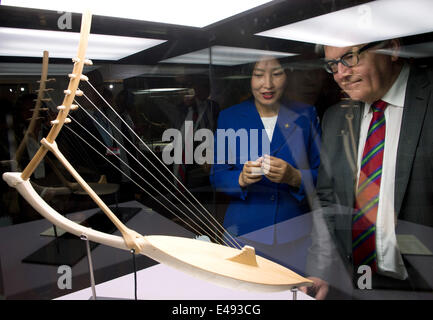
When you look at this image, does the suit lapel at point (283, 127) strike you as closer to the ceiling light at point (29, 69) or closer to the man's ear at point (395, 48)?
the man's ear at point (395, 48)

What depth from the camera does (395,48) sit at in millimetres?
1076

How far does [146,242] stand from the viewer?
0.94 m

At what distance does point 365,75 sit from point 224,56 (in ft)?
1.72

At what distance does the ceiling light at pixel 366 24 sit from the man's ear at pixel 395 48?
2 centimetres

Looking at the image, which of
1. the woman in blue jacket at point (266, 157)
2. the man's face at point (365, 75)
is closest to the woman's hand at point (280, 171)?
the woman in blue jacket at point (266, 157)

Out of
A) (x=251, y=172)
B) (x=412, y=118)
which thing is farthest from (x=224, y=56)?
(x=412, y=118)

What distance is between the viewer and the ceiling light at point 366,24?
1.04 meters

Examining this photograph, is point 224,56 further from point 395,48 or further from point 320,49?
point 395,48

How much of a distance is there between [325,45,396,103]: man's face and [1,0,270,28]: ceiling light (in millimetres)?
365

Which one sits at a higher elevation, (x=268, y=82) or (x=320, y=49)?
(x=320, y=49)

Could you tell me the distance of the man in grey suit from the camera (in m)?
1.09

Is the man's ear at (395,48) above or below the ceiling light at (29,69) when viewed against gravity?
above

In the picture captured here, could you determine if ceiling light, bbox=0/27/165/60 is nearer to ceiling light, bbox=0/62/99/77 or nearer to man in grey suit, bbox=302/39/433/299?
ceiling light, bbox=0/62/99/77

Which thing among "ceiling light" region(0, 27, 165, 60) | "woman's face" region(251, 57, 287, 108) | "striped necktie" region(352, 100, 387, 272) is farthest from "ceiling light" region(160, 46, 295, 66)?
"striped necktie" region(352, 100, 387, 272)
